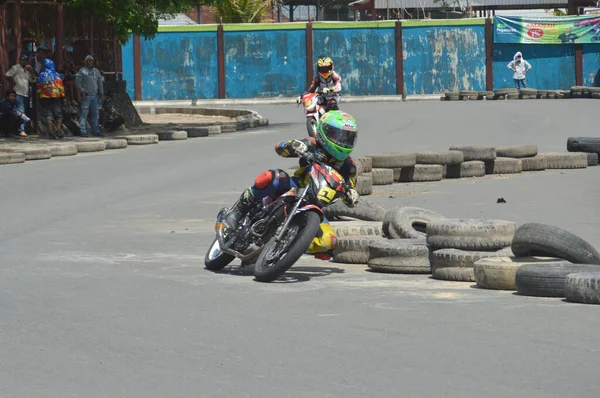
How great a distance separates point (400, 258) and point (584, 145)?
1090 cm

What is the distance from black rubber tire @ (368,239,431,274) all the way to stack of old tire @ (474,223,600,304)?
2.29 feet

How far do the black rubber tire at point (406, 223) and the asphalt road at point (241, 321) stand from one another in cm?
61

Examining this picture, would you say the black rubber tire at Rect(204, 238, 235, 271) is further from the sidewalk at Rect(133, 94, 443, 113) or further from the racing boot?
the sidewalk at Rect(133, 94, 443, 113)

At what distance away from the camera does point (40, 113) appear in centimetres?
2728

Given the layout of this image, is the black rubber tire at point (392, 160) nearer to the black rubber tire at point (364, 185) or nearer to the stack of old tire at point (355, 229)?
the black rubber tire at point (364, 185)

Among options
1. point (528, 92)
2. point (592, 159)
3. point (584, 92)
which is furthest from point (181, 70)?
point (592, 159)

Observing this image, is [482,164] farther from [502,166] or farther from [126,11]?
[126,11]

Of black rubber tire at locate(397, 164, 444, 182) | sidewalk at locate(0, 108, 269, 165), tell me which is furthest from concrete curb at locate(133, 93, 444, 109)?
black rubber tire at locate(397, 164, 444, 182)

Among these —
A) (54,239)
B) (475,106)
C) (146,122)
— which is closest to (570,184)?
(54,239)

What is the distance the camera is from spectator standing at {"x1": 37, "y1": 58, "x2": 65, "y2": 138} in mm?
25906

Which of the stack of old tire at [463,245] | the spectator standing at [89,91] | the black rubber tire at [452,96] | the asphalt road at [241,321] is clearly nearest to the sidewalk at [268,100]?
the black rubber tire at [452,96]

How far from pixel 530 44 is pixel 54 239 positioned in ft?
129

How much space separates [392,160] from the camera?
55.1 feet

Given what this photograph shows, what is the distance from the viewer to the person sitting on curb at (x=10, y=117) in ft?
86.0
